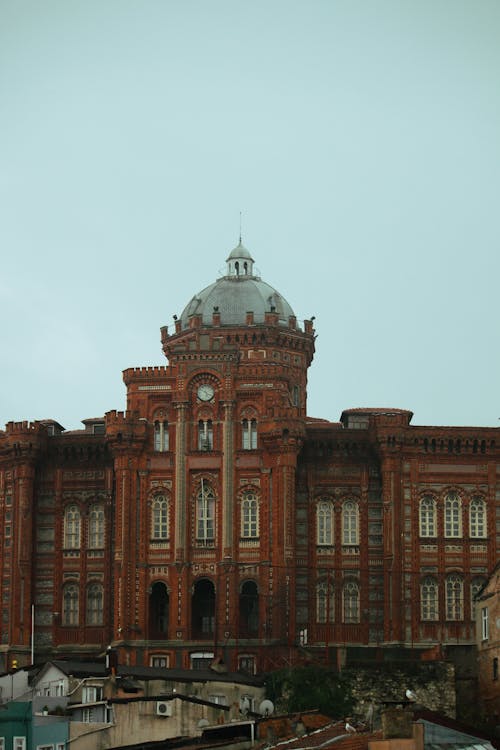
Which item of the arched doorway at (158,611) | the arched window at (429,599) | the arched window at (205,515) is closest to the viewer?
the arched doorway at (158,611)

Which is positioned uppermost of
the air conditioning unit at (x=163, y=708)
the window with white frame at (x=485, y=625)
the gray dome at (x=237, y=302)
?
the gray dome at (x=237, y=302)

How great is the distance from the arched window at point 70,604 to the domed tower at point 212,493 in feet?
18.2

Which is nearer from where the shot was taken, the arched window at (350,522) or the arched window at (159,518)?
the arched window at (159,518)

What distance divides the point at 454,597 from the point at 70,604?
24162 mm

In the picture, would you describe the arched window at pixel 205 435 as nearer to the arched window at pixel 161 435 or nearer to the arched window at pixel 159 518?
the arched window at pixel 161 435

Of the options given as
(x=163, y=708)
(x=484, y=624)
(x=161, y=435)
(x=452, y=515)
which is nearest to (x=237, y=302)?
(x=161, y=435)

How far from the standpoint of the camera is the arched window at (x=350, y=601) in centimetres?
11844

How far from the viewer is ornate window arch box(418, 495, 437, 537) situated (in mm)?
119250

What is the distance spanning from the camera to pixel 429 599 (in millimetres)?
118312

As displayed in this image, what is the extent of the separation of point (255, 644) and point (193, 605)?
19.0 ft

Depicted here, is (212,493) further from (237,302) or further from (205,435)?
(237,302)

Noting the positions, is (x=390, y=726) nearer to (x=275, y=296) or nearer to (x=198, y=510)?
(x=198, y=510)

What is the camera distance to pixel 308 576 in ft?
389

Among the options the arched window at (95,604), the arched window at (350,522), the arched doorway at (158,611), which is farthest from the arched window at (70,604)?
the arched window at (350,522)
